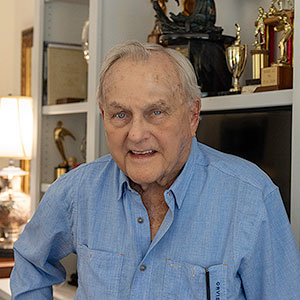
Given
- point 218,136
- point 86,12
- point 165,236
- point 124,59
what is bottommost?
point 165,236

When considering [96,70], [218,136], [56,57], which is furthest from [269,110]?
[56,57]

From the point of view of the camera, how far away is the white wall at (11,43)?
4359 millimetres

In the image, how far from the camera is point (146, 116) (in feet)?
4.29

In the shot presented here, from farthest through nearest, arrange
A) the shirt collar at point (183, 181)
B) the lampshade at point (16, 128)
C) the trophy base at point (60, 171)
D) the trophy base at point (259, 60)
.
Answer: the lampshade at point (16, 128), the trophy base at point (60, 171), the trophy base at point (259, 60), the shirt collar at point (183, 181)

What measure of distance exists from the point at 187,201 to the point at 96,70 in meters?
1.01

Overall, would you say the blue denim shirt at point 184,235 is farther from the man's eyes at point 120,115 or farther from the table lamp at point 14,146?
the table lamp at point 14,146

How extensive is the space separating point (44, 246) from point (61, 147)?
108cm

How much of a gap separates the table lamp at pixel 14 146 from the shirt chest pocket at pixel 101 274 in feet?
4.70

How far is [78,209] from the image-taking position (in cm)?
155

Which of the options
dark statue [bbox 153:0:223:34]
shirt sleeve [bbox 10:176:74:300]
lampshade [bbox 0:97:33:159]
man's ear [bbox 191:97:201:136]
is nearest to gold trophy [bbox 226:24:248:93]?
dark statue [bbox 153:0:223:34]

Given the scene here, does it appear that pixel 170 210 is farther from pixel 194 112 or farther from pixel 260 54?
pixel 260 54

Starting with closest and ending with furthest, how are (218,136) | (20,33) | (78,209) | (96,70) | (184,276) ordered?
1. (184,276)
2. (78,209)
3. (218,136)
4. (96,70)
5. (20,33)

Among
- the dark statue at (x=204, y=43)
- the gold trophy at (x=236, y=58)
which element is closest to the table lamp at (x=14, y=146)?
the dark statue at (x=204, y=43)

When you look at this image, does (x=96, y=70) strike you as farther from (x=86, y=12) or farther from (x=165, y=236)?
(x=165, y=236)
